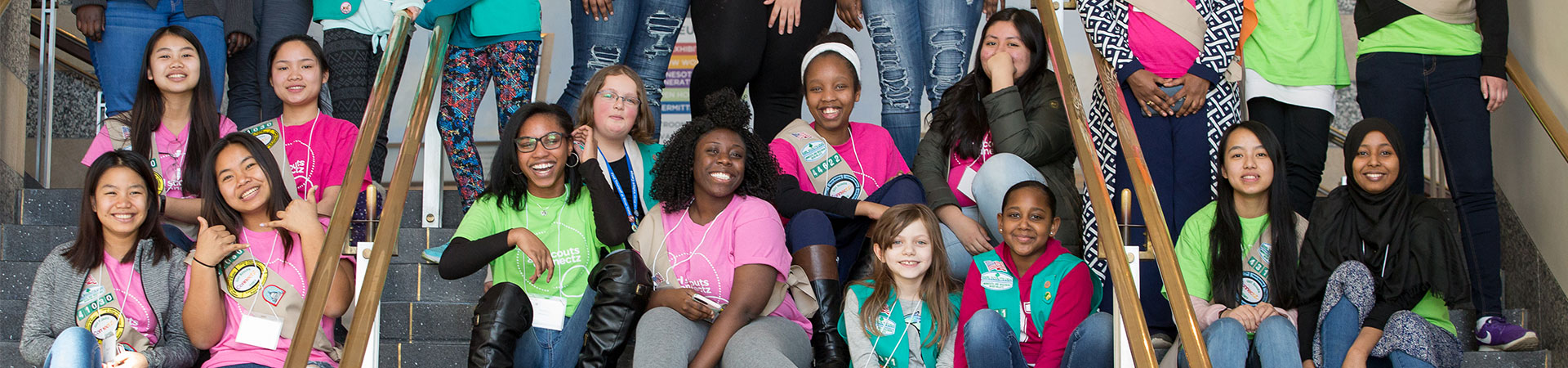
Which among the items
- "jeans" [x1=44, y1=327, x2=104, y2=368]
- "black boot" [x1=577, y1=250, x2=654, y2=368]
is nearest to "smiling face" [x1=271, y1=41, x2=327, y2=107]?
"jeans" [x1=44, y1=327, x2=104, y2=368]

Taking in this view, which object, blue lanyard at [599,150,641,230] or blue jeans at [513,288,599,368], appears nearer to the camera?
blue jeans at [513,288,599,368]

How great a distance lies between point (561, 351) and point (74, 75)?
12.8 ft

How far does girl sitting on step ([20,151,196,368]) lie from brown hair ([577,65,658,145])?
1.12 m

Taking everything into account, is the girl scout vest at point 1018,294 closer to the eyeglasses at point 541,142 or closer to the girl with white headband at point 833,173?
the girl with white headband at point 833,173

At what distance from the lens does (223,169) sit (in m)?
3.47

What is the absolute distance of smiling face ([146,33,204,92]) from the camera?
13.3 ft

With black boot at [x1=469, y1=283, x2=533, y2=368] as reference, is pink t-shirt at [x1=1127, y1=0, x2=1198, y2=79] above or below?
above

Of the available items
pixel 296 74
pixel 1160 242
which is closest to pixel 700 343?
pixel 1160 242

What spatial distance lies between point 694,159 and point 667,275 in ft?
1.19

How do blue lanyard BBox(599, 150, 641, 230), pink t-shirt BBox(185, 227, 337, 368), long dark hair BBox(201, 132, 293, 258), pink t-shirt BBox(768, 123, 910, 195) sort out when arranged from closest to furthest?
pink t-shirt BBox(185, 227, 337, 368), long dark hair BBox(201, 132, 293, 258), blue lanyard BBox(599, 150, 641, 230), pink t-shirt BBox(768, 123, 910, 195)

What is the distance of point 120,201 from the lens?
334 cm

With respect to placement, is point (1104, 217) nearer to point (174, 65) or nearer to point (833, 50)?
point (833, 50)

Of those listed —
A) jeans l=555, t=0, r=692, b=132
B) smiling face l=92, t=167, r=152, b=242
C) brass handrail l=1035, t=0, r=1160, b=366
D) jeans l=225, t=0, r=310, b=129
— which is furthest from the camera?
jeans l=225, t=0, r=310, b=129

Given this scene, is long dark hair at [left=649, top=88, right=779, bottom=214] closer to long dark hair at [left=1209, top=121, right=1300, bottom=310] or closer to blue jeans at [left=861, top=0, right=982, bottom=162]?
blue jeans at [left=861, top=0, right=982, bottom=162]
